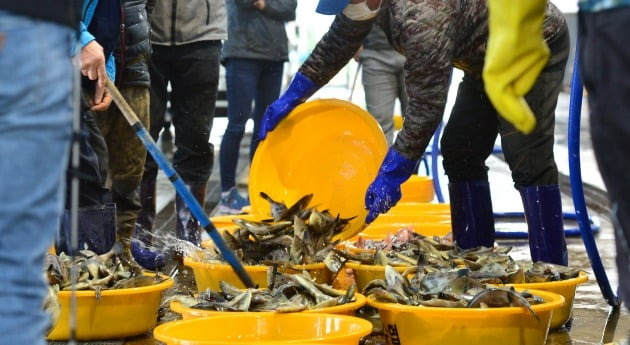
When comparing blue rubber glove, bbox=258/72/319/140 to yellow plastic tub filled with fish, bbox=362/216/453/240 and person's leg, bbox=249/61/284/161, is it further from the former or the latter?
person's leg, bbox=249/61/284/161

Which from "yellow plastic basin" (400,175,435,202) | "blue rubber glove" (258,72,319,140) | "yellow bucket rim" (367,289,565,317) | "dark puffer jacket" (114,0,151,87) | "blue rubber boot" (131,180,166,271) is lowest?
"yellow plastic basin" (400,175,435,202)

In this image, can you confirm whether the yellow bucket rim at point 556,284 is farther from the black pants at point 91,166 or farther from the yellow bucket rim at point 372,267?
the black pants at point 91,166

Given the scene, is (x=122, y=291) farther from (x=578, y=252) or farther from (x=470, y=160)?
(x=578, y=252)

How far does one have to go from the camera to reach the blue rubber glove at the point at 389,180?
17.0 feet

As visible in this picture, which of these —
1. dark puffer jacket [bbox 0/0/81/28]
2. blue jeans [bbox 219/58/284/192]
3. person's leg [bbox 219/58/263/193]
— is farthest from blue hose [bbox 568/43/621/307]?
person's leg [bbox 219/58/263/193]

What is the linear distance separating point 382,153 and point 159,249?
Result: 136 cm

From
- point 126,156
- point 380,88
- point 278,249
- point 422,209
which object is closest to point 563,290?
point 278,249

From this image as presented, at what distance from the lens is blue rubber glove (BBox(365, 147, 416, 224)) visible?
5.20 metres

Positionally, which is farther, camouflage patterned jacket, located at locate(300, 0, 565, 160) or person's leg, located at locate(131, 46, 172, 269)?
person's leg, located at locate(131, 46, 172, 269)

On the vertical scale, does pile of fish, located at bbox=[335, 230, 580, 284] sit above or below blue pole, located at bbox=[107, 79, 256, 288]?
below

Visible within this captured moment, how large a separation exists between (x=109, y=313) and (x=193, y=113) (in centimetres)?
239

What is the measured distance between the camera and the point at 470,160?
588 centimetres

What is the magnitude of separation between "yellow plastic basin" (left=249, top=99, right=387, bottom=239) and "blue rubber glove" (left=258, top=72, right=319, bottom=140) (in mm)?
68

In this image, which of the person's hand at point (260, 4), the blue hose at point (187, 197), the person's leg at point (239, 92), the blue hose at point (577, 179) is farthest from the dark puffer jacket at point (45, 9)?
the person's hand at point (260, 4)
